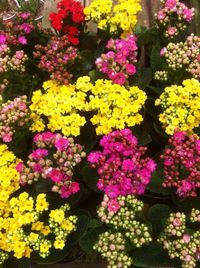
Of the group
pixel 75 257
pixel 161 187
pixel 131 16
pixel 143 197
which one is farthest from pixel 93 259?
pixel 131 16

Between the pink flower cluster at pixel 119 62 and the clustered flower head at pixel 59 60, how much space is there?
193mm

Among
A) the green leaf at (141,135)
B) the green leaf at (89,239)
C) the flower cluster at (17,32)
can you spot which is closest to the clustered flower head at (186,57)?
the green leaf at (141,135)

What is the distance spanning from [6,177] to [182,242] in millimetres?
921

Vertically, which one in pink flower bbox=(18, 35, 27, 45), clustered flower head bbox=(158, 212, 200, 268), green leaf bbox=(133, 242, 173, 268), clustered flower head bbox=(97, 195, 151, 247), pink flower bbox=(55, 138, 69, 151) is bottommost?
green leaf bbox=(133, 242, 173, 268)

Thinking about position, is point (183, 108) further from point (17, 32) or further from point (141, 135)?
point (17, 32)

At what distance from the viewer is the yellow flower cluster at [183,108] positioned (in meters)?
2.04

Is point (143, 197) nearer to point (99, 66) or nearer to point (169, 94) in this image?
point (169, 94)

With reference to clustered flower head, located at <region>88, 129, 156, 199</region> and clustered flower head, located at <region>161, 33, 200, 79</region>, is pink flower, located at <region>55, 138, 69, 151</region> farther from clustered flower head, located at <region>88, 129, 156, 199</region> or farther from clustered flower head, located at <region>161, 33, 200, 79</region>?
clustered flower head, located at <region>161, 33, 200, 79</region>

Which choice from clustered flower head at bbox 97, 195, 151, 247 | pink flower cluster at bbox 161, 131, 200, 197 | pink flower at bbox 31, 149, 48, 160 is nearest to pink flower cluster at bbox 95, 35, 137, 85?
pink flower cluster at bbox 161, 131, 200, 197

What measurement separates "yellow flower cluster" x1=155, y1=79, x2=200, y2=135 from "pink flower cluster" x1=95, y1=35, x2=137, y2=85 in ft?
0.81

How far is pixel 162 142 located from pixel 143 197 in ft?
1.17

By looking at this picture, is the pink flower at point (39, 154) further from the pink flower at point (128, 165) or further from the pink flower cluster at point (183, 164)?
the pink flower cluster at point (183, 164)

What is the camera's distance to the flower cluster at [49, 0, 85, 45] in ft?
7.84

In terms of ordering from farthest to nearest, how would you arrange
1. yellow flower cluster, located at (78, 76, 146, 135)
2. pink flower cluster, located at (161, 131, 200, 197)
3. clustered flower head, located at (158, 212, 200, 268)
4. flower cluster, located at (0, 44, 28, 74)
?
1. flower cluster, located at (0, 44, 28, 74)
2. yellow flower cluster, located at (78, 76, 146, 135)
3. pink flower cluster, located at (161, 131, 200, 197)
4. clustered flower head, located at (158, 212, 200, 268)
